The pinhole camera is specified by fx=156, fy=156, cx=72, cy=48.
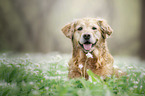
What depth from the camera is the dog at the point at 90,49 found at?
2080 millimetres

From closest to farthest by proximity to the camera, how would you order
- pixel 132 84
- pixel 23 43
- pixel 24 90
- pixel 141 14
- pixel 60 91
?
pixel 60 91 → pixel 24 90 → pixel 132 84 → pixel 141 14 → pixel 23 43

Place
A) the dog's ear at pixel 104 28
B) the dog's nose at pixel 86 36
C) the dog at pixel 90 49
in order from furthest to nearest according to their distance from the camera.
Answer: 1. the dog's ear at pixel 104 28
2. the dog at pixel 90 49
3. the dog's nose at pixel 86 36

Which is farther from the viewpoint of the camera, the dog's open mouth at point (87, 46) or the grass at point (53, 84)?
the dog's open mouth at point (87, 46)

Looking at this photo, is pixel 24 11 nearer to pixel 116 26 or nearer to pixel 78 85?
pixel 116 26

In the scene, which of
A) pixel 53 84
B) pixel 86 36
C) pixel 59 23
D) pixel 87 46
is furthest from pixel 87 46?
pixel 59 23

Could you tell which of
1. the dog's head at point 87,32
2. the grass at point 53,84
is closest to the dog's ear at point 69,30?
the dog's head at point 87,32

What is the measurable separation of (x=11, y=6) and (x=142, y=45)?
3.13 meters

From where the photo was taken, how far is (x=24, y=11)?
13.0 ft

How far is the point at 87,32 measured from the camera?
2.01m

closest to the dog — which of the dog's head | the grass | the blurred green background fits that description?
the dog's head


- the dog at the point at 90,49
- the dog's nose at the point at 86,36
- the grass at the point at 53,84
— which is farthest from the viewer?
the dog at the point at 90,49

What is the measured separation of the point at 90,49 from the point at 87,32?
0.24m

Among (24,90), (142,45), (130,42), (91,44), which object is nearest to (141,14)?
(142,45)

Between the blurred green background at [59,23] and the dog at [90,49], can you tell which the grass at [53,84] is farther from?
the blurred green background at [59,23]
